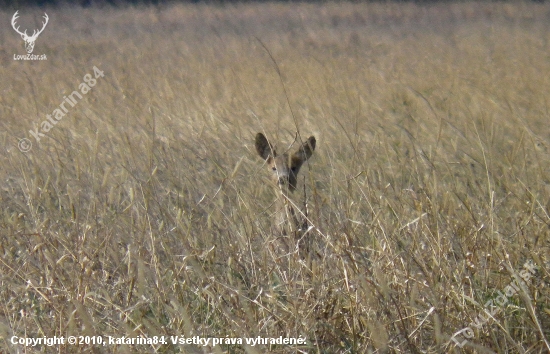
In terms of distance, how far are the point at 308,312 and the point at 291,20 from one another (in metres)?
8.19

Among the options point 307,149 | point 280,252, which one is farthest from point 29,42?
point 280,252

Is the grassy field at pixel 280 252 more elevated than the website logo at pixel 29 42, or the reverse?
the grassy field at pixel 280 252

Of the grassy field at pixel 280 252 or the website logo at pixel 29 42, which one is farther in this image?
the website logo at pixel 29 42

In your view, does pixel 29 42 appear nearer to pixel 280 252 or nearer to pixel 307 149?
pixel 307 149

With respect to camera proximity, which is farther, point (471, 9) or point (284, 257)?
point (471, 9)

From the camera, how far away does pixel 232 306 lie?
277 centimetres

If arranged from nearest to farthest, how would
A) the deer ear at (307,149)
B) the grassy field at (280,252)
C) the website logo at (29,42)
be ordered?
the grassy field at (280,252)
the deer ear at (307,149)
the website logo at (29,42)

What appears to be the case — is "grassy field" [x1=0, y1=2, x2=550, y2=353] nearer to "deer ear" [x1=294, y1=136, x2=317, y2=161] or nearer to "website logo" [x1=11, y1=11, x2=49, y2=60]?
"deer ear" [x1=294, y1=136, x2=317, y2=161]

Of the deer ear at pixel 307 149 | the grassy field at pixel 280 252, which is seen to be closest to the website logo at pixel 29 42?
the grassy field at pixel 280 252

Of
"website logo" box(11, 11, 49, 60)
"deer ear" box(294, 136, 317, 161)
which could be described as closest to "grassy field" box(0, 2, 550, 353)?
"deer ear" box(294, 136, 317, 161)

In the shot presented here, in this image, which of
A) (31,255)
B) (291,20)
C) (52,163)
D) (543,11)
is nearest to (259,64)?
(291,20)

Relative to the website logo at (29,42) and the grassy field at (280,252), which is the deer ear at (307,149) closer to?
the grassy field at (280,252)

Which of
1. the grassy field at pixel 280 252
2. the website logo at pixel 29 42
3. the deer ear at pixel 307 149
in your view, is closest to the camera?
the grassy field at pixel 280 252

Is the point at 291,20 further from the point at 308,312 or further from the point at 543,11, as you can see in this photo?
the point at 308,312
